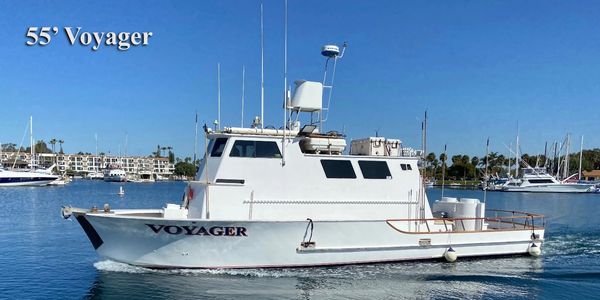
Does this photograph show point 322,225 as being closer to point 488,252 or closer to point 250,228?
point 250,228

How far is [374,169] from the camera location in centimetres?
1574

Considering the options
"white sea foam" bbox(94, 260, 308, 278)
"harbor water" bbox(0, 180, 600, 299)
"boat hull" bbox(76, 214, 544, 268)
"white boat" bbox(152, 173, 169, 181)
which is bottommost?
"white boat" bbox(152, 173, 169, 181)

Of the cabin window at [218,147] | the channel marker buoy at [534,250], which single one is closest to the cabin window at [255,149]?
the cabin window at [218,147]

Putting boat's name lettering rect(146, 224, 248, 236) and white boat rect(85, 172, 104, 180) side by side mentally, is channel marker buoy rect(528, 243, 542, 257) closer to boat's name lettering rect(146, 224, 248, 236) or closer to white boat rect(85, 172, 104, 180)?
boat's name lettering rect(146, 224, 248, 236)

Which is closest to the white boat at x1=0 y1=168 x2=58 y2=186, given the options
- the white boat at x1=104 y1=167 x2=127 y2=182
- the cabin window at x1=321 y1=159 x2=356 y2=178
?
the white boat at x1=104 y1=167 x2=127 y2=182

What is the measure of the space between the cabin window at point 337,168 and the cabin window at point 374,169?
1.41 ft

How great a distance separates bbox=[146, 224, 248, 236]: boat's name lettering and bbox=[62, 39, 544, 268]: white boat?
29 millimetres

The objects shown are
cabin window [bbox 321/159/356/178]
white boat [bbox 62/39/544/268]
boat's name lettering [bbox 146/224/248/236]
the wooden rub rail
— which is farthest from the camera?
the wooden rub rail

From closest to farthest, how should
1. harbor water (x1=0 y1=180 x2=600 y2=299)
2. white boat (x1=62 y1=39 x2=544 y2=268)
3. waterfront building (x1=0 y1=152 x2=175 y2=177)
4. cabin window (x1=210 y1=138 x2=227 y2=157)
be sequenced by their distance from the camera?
harbor water (x1=0 y1=180 x2=600 y2=299)
white boat (x1=62 y1=39 x2=544 y2=268)
cabin window (x1=210 y1=138 x2=227 y2=157)
waterfront building (x1=0 y1=152 x2=175 y2=177)

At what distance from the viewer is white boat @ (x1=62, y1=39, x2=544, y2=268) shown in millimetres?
13469

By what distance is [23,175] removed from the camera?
8819 centimetres

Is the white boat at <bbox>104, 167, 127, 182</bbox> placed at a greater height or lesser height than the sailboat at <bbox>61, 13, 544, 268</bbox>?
lesser

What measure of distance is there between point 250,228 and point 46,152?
199 meters

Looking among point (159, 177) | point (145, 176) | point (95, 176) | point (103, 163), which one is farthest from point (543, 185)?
point (103, 163)
